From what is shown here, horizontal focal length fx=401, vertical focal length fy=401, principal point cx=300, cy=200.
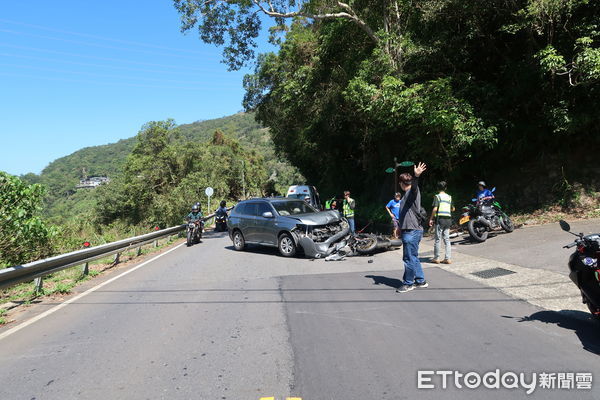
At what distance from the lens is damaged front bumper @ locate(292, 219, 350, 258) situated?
10844 mm

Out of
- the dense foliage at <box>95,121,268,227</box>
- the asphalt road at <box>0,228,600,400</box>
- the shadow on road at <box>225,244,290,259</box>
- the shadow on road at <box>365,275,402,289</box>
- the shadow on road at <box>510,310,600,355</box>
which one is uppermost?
the dense foliage at <box>95,121,268,227</box>

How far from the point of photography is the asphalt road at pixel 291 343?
369cm

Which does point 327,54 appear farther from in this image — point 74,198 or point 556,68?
point 74,198

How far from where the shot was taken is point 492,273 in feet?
26.0

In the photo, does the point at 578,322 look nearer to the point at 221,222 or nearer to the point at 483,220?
the point at 483,220

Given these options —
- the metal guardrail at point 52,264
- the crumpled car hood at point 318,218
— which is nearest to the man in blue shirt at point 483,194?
the crumpled car hood at point 318,218

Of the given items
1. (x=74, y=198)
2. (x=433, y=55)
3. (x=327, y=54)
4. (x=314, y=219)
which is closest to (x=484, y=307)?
(x=314, y=219)

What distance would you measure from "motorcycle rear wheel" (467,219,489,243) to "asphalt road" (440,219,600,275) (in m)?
0.14

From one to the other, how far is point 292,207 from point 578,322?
28.1 ft

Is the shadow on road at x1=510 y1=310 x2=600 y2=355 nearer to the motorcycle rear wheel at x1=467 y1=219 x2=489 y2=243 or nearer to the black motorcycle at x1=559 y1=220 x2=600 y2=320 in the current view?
the black motorcycle at x1=559 y1=220 x2=600 y2=320

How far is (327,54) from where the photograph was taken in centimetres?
2002

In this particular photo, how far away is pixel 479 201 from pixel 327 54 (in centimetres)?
1177

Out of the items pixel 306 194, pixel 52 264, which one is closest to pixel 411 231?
pixel 52 264

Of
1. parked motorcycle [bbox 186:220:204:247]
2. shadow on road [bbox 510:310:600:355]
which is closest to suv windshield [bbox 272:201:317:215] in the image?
parked motorcycle [bbox 186:220:204:247]
